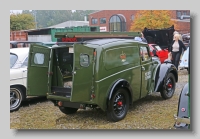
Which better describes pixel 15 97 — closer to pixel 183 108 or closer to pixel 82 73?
pixel 82 73

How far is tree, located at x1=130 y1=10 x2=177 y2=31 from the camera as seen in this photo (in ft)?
20.0

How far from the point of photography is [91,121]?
6.21 m

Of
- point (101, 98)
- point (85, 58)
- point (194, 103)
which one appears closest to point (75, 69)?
point (85, 58)

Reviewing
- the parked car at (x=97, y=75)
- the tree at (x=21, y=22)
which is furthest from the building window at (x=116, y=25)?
the tree at (x=21, y=22)

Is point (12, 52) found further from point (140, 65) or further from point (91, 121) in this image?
point (140, 65)

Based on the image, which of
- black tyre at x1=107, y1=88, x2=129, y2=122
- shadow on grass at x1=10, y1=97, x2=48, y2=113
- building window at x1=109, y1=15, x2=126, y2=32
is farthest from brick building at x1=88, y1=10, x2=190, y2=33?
shadow on grass at x1=10, y1=97, x2=48, y2=113

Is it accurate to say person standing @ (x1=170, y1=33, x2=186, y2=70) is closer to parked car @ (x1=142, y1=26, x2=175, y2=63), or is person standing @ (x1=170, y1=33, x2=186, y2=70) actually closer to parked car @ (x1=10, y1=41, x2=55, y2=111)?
parked car @ (x1=142, y1=26, x2=175, y2=63)

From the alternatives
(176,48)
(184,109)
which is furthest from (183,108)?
(176,48)

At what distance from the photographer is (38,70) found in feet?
20.4

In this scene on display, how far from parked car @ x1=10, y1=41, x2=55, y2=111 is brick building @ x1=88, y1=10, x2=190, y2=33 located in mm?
1531

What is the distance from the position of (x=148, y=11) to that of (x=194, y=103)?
1861 millimetres

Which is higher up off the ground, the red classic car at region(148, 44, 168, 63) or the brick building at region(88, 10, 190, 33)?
the brick building at region(88, 10, 190, 33)

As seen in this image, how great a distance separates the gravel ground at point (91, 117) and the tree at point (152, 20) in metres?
1.02

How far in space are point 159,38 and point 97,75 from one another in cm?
165
